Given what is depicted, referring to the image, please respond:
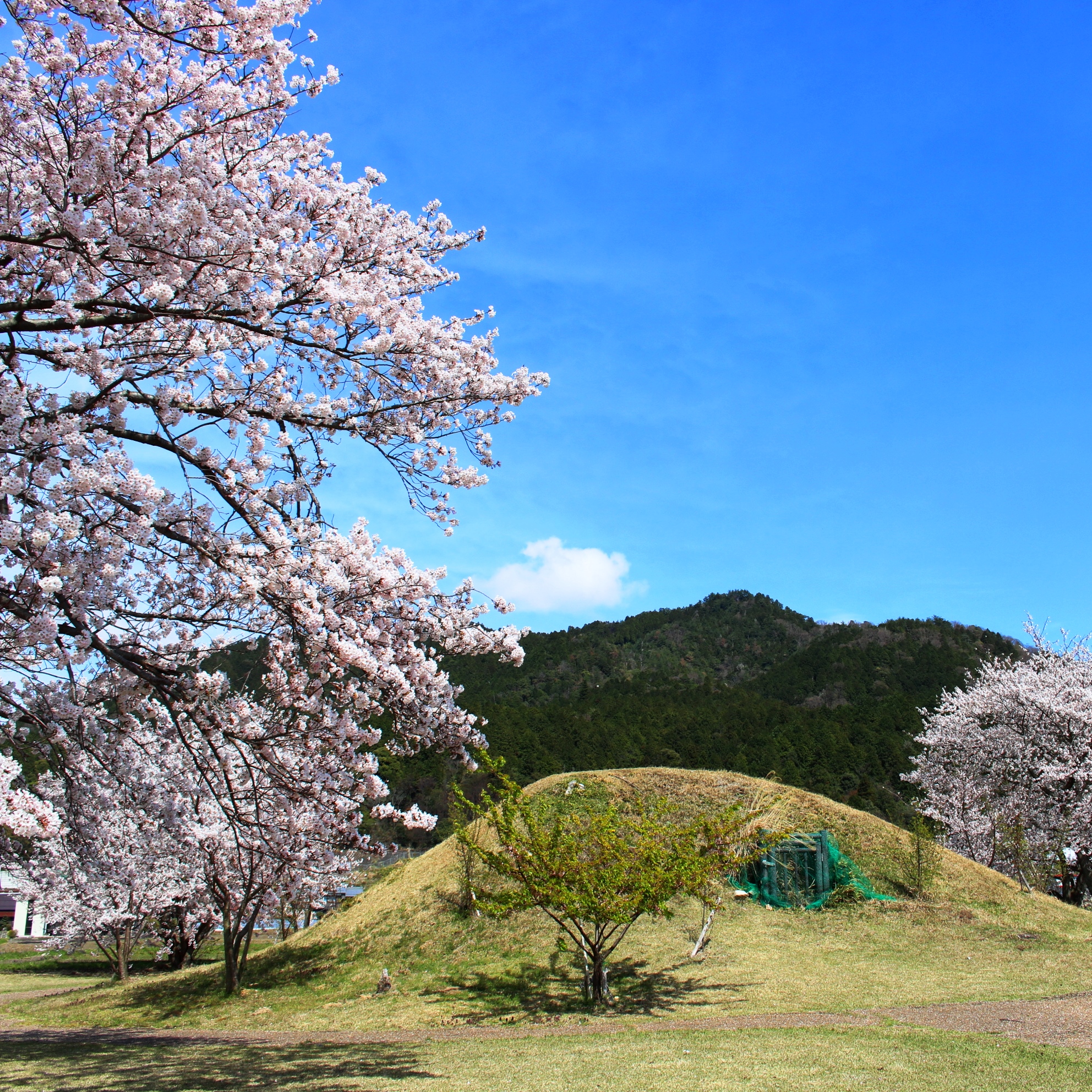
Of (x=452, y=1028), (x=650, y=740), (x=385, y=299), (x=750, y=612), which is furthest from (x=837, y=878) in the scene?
(x=750, y=612)

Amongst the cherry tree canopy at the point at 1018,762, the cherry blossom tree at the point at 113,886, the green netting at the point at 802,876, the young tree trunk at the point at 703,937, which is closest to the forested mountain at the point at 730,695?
A: the cherry tree canopy at the point at 1018,762

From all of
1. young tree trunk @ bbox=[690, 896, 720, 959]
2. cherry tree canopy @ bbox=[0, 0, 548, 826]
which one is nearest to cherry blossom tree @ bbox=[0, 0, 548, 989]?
cherry tree canopy @ bbox=[0, 0, 548, 826]

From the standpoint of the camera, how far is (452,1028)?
1088cm

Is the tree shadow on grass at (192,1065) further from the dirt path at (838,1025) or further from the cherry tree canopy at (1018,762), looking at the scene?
the cherry tree canopy at (1018,762)

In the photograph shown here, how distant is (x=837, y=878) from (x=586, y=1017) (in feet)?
24.6

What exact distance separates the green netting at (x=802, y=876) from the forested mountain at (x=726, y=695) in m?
6.87

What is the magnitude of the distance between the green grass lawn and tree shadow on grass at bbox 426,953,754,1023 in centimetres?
170

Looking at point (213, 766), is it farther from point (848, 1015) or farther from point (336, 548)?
point (848, 1015)

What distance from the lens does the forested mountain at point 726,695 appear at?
5672 cm

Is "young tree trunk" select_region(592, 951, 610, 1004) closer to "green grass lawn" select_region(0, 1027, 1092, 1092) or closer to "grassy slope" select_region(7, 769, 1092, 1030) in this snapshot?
"grassy slope" select_region(7, 769, 1092, 1030)

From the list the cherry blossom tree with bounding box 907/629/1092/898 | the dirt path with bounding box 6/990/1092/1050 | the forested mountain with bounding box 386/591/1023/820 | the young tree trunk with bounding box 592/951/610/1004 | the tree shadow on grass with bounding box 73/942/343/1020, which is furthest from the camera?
the forested mountain with bounding box 386/591/1023/820

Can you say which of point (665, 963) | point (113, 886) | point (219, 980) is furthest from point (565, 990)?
point (113, 886)

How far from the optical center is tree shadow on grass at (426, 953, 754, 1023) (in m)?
11.1

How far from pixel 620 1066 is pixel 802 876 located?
365 inches
